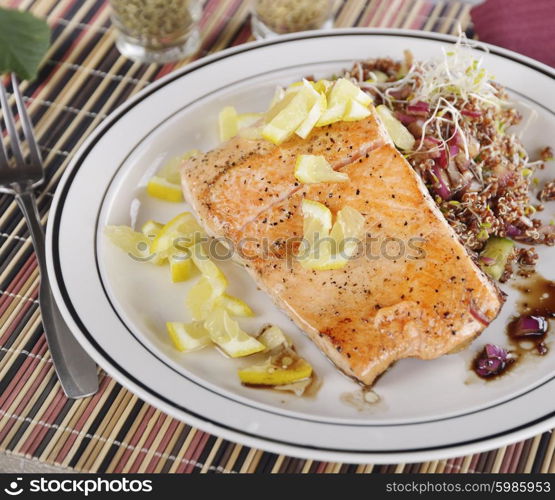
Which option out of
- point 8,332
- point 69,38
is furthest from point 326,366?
point 69,38

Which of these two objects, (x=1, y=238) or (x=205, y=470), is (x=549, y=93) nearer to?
(x=205, y=470)

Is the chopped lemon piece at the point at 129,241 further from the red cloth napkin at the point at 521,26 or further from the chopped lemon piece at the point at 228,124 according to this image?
the red cloth napkin at the point at 521,26

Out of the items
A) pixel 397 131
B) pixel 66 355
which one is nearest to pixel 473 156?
pixel 397 131

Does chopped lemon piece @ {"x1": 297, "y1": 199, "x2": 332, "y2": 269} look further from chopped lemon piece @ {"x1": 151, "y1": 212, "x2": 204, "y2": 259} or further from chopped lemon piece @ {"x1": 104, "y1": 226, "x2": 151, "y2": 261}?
chopped lemon piece @ {"x1": 104, "y1": 226, "x2": 151, "y2": 261}

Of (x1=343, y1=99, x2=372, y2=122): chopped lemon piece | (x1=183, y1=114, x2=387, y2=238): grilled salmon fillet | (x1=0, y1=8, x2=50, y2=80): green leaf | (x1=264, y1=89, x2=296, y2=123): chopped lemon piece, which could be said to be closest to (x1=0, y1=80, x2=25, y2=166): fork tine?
(x1=0, y1=8, x2=50, y2=80): green leaf

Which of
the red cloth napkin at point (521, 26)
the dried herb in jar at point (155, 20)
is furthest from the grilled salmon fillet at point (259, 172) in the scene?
the red cloth napkin at point (521, 26)

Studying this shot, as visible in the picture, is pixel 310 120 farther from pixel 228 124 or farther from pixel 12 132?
pixel 12 132
